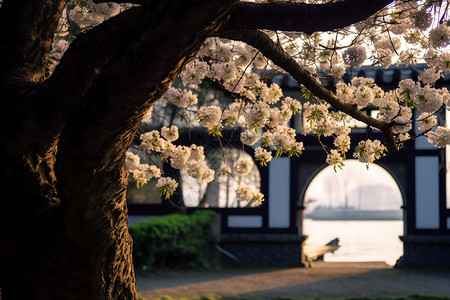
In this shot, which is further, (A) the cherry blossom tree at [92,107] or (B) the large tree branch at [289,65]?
(B) the large tree branch at [289,65]

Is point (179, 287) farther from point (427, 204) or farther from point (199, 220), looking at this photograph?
point (427, 204)

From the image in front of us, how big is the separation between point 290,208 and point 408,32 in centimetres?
1048

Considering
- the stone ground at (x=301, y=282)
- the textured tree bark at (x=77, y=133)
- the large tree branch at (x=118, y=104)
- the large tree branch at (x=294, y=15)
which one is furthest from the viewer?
the stone ground at (x=301, y=282)

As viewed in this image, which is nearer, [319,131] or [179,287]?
[319,131]

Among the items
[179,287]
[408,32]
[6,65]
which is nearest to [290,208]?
[179,287]

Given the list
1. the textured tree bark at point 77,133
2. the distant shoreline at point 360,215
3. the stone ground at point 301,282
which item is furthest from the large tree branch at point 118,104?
the distant shoreline at point 360,215

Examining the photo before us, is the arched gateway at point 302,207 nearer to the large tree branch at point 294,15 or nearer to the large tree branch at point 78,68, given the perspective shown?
the large tree branch at point 294,15

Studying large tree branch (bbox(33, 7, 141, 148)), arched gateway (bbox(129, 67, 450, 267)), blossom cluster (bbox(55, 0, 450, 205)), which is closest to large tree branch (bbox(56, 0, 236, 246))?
large tree branch (bbox(33, 7, 141, 148))

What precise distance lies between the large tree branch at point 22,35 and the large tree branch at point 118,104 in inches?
39.2

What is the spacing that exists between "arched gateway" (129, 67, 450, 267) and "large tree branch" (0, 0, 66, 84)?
1135 cm

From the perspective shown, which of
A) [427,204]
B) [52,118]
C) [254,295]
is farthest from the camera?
[427,204]

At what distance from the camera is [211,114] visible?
16.0ft

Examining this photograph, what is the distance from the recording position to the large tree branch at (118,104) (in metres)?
2.22

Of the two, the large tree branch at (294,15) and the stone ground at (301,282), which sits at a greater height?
the large tree branch at (294,15)
